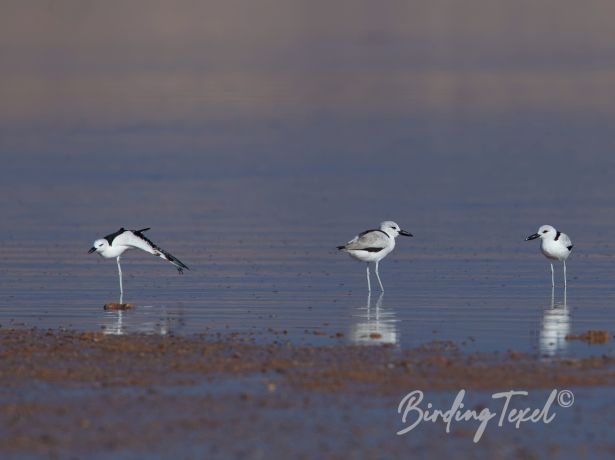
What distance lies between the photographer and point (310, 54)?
75.6 m

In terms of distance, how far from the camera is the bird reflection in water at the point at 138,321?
1656 centimetres

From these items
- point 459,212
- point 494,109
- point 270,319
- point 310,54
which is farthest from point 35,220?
point 310,54

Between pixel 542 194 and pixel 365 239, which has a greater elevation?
pixel 542 194

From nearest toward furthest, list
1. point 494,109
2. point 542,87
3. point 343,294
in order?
point 343,294, point 494,109, point 542,87

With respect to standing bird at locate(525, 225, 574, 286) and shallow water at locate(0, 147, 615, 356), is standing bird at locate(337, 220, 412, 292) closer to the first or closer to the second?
shallow water at locate(0, 147, 615, 356)

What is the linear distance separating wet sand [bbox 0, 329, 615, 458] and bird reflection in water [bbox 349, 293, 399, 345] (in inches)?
25.3

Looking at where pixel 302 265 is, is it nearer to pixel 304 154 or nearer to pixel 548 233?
pixel 548 233

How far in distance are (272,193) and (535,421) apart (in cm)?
2267

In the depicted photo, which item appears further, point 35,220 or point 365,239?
point 35,220

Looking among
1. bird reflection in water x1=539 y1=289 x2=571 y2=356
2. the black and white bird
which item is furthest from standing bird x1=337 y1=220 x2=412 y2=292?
bird reflection in water x1=539 y1=289 x2=571 y2=356

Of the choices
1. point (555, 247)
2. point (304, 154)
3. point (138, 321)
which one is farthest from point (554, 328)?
point (304, 154)

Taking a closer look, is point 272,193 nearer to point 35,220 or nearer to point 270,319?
point 35,220

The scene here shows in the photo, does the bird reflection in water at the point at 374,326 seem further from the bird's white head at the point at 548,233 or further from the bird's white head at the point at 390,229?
the bird's white head at the point at 548,233

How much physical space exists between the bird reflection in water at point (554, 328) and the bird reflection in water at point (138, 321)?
4305 millimetres
